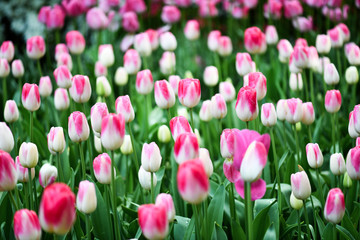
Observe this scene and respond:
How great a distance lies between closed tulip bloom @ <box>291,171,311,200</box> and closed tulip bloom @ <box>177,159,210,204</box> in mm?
423

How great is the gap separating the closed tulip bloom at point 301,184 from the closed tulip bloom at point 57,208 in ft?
2.05

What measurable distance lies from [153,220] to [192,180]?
0.12 m

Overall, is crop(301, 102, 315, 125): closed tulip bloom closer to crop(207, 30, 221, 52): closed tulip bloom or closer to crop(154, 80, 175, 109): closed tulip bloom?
crop(154, 80, 175, 109): closed tulip bloom

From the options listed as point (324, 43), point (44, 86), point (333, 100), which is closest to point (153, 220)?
point (333, 100)

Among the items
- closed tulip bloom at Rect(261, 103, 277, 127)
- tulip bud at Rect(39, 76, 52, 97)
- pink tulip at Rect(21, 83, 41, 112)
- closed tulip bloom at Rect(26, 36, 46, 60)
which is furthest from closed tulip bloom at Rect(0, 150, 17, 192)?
closed tulip bloom at Rect(26, 36, 46, 60)

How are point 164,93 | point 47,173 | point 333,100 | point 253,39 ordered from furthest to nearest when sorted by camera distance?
point 253,39 → point 333,100 → point 164,93 → point 47,173

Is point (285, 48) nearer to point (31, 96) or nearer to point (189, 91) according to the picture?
point (189, 91)

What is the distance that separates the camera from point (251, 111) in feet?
4.46

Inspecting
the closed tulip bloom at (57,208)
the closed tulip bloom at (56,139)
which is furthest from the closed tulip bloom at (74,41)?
the closed tulip bloom at (57,208)

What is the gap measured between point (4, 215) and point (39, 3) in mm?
3299

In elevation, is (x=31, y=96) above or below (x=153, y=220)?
above

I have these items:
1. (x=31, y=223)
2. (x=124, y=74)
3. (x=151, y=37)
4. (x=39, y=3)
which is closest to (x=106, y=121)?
(x=31, y=223)

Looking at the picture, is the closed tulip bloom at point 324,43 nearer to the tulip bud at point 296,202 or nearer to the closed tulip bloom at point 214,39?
the closed tulip bloom at point 214,39

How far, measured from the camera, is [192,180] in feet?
3.02
